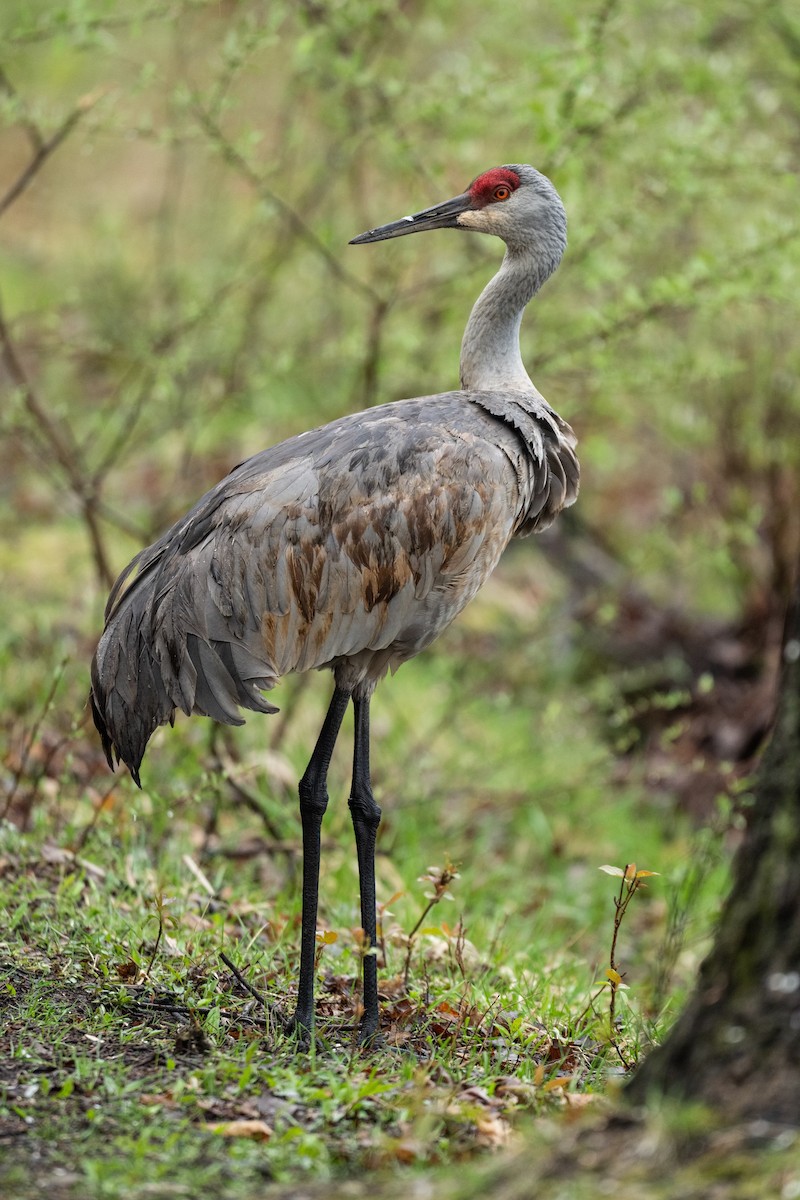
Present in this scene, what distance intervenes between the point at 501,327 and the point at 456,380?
8.09 ft

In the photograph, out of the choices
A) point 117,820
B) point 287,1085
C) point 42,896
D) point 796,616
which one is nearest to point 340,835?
point 117,820

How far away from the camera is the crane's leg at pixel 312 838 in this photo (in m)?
3.77

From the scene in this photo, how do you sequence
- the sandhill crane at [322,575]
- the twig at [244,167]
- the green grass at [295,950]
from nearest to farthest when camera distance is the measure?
the green grass at [295,950] < the sandhill crane at [322,575] < the twig at [244,167]

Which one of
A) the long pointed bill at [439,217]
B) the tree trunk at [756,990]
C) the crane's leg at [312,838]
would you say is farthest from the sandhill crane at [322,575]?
the tree trunk at [756,990]

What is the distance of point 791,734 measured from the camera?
261 cm

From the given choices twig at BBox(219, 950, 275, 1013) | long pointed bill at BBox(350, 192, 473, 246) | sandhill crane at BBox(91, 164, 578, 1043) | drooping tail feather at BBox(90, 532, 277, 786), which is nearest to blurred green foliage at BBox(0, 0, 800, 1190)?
drooping tail feather at BBox(90, 532, 277, 786)

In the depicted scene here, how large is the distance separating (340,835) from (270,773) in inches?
18.8

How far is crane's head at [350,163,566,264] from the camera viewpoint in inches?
184

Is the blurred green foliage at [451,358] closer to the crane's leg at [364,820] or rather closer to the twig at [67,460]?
the twig at [67,460]

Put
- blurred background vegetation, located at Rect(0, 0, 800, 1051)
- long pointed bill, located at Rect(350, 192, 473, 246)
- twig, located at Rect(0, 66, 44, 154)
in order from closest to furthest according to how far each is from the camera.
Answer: long pointed bill, located at Rect(350, 192, 473, 246) → twig, located at Rect(0, 66, 44, 154) → blurred background vegetation, located at Rect(0, 0, 800, 1051)

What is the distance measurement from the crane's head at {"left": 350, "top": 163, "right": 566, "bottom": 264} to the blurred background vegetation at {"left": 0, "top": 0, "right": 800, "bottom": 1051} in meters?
1.04

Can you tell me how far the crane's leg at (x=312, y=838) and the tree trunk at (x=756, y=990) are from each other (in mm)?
1424

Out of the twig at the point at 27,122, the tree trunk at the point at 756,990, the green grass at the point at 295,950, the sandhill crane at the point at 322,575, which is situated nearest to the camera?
the tree trunk at the point at 756,990

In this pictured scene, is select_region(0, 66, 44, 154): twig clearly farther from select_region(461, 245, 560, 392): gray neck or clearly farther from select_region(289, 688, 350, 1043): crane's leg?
select_region(289, 688, 350, 1043): crane's leg
